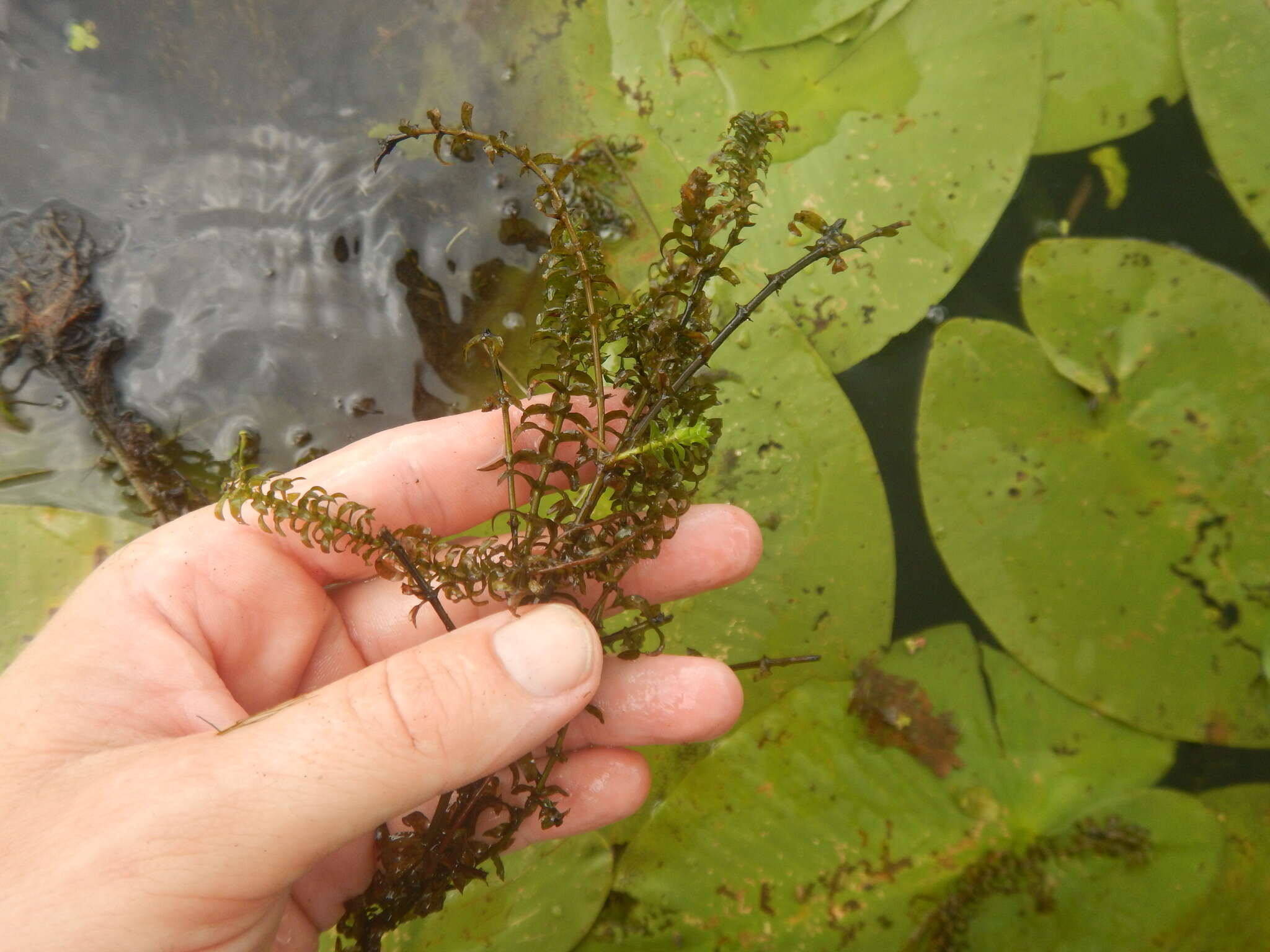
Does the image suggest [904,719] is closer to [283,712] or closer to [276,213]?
[283,712]

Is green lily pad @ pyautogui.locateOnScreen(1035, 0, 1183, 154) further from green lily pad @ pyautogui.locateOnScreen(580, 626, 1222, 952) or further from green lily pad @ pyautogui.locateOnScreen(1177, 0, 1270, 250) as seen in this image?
green lily pad @ pyautogui.locateOnScreen(580, 626, 1222, 952)

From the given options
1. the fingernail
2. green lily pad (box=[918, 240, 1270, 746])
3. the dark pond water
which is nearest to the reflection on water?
the dark pond water

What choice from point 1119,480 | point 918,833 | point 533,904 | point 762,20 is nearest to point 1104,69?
point 762,20

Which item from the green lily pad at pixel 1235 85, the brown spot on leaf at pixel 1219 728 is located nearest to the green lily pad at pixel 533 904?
the brown spot on leaf at pixel 1219 728

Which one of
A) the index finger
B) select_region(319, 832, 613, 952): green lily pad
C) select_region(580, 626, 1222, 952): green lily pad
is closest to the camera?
the index finger

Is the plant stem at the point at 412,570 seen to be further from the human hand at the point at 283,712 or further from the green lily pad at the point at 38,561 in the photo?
the green lily pad at the point at 38,561
